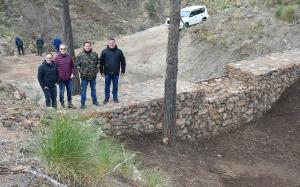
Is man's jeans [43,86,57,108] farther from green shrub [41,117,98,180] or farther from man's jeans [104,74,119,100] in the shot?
green shrub [41,117,98,180]

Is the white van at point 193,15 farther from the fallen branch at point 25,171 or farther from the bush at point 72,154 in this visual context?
the fallen branch at point 25,171

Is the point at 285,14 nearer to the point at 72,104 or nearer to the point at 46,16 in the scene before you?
the point at 72,104

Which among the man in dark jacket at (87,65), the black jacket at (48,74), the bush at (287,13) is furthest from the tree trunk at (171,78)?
the bush at (287,13)

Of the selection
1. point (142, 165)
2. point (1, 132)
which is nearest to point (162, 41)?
point (142, 165)

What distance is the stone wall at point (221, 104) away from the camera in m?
10.1

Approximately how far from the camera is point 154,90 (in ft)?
36.3

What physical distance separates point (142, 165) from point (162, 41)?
18356 mm

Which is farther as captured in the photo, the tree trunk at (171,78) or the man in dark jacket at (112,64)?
the man in dark jacket at (112,64)

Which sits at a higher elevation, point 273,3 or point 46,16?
point 273,3

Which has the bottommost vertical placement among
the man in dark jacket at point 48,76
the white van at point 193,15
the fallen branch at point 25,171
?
the white van at point 193,15

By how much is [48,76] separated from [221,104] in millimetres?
4019

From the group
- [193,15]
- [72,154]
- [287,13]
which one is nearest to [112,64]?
[72,154]

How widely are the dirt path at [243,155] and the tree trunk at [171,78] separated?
0.34m

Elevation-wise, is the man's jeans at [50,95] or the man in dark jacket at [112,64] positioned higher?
the man in dark jacket at [112,64]
